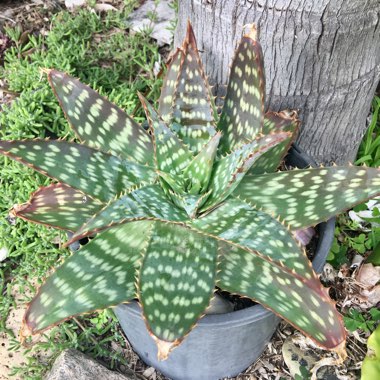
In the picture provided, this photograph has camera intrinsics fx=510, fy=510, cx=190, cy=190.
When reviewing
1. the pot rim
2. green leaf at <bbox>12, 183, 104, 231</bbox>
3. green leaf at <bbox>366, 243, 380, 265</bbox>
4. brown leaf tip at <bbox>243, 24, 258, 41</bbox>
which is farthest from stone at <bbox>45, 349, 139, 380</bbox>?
brown leaf tip at <bbox>243, 24, 258, 41</bbox>

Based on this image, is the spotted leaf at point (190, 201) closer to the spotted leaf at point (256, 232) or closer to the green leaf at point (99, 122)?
the spotted leaf at point (256, 232)

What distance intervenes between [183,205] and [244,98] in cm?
34

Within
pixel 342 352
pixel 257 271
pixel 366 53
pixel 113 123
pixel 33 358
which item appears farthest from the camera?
pixel 33 358

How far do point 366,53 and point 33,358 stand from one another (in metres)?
1.54

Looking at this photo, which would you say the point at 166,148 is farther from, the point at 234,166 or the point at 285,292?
the point at 285,292

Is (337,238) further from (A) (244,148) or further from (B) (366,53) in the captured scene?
(A) (244,148)

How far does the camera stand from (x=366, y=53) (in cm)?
157

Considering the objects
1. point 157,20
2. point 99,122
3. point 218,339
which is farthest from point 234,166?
point 157,20

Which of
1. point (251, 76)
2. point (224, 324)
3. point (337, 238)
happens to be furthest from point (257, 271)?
point (337, 238)

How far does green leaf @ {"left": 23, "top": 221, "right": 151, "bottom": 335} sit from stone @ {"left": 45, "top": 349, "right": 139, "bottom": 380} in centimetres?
58

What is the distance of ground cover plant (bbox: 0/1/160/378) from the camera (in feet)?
6.24

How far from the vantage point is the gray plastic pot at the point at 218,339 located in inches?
53.0

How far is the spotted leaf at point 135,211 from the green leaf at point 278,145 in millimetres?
288

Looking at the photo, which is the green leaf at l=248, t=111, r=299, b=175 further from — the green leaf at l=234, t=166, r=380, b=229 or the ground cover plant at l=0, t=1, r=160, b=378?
the ground cover plant at l=0, t=1, r=160, b=378
